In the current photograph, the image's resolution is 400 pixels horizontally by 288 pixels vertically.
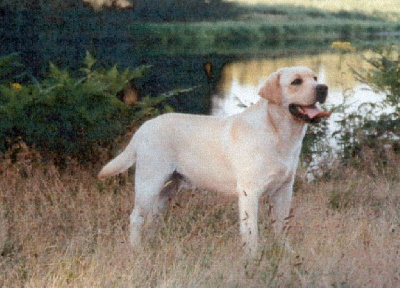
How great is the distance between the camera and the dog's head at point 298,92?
16.0 ft

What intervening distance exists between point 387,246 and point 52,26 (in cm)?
828

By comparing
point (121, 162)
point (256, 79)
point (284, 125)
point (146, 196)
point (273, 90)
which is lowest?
point (256, 79)

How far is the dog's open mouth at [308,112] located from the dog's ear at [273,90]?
11 cm

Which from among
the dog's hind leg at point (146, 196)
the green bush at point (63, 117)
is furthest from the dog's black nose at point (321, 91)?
the green bush at point (63, 117)

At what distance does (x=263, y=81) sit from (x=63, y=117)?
295 cm

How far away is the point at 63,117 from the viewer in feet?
24.5

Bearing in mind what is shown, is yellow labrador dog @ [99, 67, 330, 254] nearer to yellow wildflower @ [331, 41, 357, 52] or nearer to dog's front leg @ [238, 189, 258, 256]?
dog's front leg @ [238, 189, 258, 256]

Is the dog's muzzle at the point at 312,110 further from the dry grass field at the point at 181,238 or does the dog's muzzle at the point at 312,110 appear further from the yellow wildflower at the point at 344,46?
Result: the yellow wildflower at the point at 344,46

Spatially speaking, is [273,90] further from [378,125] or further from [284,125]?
[378,125]

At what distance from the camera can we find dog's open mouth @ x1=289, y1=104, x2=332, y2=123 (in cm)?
492

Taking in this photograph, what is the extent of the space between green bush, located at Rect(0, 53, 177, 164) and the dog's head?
2844 mm

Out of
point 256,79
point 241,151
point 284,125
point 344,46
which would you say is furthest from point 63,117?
point 256,79

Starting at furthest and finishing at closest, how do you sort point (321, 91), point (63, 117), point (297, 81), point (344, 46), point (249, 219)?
point (344, 46)
point (63, 117)
point (249, 219)
point (297, 81)
point (321, 91)

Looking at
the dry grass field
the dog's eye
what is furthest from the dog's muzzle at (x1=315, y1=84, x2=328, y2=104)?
the dry grass field
